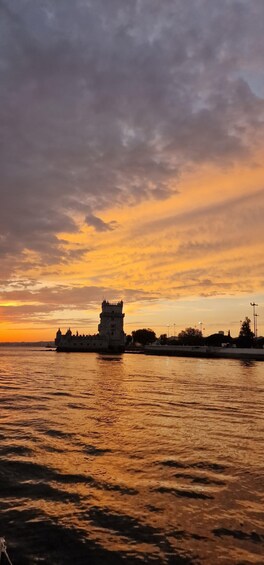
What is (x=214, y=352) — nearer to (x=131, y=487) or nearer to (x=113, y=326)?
(x=113, y=326)

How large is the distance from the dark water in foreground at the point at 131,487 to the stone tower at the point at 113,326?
167 metres

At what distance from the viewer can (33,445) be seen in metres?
14.4

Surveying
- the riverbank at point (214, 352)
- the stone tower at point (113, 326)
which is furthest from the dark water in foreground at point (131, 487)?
the stone tower at point (113, 326)

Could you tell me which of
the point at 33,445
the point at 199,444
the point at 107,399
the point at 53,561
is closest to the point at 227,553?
the point at 53,561

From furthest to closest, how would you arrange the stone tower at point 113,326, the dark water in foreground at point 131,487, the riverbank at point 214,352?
1. the stone tower at point 113,326
2. the riverbank at point 214,352
3. the dark water in foreground at point 131,487

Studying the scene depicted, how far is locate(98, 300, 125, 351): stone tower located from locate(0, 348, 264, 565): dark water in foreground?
166845 mm

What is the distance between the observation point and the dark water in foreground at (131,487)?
7.41 metres

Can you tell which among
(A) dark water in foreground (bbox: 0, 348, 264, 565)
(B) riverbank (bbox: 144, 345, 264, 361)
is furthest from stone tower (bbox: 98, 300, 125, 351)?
(A) dark water in foreground (bbox: 0, 348, 264, 565)

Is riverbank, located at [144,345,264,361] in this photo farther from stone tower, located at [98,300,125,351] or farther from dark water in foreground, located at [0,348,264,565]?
dark water in foreground, located at [0,348,264,565]

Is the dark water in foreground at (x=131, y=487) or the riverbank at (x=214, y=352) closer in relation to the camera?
the dark water in foreground at (x=131, y=487)

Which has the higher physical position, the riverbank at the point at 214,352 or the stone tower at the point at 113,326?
the stone tower at the point at 113,326

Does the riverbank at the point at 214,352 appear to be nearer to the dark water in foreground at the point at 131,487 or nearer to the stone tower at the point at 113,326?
the stone tower at the point at 113,326

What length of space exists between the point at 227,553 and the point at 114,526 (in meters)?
2.29

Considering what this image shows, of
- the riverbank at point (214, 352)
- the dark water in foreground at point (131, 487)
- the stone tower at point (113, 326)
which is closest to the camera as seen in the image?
the dark water in foreground at point (131, 487)
